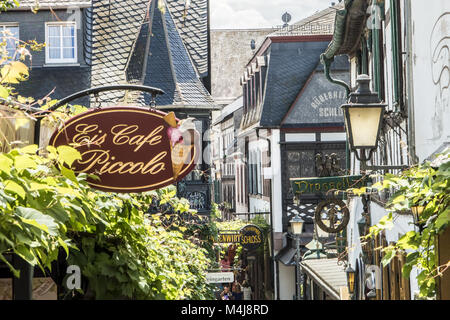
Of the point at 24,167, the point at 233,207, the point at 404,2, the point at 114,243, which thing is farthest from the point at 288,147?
the point at 24,167

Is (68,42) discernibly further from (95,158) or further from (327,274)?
(95,158)

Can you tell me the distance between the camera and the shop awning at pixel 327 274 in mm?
15932

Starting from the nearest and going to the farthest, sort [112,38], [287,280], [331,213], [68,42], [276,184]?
1. [331,213]
2. [68,42]
3. [112,38]
4. [276,184]
5. [287,280]

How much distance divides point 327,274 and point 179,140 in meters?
12.0

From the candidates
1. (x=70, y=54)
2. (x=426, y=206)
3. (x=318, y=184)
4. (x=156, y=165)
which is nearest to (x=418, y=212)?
(x=426, y=206)

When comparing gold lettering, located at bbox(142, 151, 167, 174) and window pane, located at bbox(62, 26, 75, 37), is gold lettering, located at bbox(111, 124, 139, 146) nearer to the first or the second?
gold lettering, located at bbox(142, 151, 167, 174)

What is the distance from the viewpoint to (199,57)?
22.6 meters

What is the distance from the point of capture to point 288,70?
94.7 ft

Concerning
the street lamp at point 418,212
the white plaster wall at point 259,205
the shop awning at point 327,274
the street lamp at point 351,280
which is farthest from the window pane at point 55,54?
→ the street lamp at point 418,212

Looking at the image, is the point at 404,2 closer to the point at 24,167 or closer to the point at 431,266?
the point at 431,266

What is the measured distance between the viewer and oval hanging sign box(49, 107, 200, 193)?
20.5ft

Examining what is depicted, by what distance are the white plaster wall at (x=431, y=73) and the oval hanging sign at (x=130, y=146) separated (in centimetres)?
237
